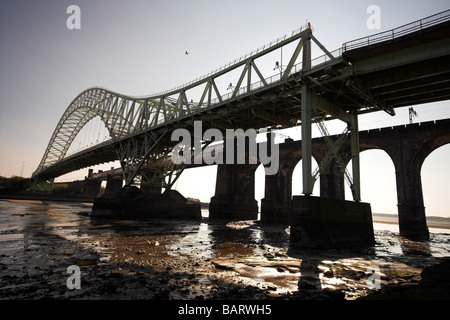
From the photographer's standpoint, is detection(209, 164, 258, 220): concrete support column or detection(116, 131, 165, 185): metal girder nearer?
detection(116, 131, 165, 185): metal girder

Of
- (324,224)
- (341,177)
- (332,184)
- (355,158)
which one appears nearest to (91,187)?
(332,184)

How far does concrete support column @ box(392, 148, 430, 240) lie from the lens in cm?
2447

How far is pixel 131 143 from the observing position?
1491 inches

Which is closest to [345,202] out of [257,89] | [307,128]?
[307,128]

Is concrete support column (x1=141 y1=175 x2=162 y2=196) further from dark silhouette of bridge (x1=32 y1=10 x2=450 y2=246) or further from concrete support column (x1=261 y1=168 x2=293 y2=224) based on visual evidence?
concrete support column (x1=261 y1=168 x2=293 y2=224)

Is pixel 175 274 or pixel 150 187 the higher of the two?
pixel 150 187

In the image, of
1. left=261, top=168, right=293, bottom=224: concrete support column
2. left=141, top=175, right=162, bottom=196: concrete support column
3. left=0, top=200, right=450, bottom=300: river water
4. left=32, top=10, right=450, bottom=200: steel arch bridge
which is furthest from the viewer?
left=261, top=168, right=293, bottom=224: concrete support column

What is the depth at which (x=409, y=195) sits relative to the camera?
84.4 feet

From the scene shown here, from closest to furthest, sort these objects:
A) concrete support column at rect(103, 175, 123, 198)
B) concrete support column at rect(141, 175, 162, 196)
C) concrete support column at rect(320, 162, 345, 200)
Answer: concrete support column at rect(320, 162, 345, 200)
concrete support column at rect(141, 175, 162, 196)
concrete support column at rect(103, 175, 123, 198)

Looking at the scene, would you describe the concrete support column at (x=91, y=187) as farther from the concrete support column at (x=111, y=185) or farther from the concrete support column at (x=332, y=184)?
the concrete support column at (x=332, y=184)

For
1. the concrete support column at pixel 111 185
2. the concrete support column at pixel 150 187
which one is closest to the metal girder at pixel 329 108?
the concrete support column at pixel 150 187

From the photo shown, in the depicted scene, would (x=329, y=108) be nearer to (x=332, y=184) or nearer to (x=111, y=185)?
(x=332, y=184)

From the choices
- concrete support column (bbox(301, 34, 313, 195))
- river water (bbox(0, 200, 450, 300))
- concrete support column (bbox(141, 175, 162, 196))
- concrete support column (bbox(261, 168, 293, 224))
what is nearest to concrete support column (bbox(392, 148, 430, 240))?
concrete support column (bbox(261, 168, 293, 224))

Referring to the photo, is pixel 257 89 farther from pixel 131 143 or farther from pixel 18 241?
pixel 131 143
